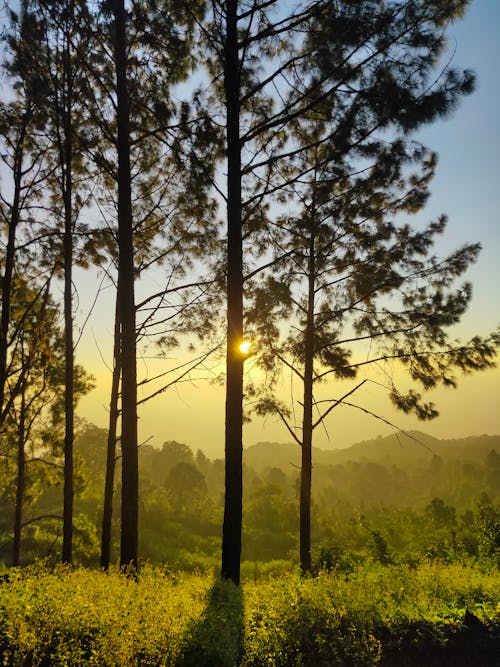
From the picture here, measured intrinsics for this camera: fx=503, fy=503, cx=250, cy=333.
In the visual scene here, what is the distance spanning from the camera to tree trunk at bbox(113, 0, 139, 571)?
25.9 feet

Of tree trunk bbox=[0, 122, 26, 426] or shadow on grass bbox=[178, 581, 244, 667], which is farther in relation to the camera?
tree trunk bbox=[0, 122, 26, 426]

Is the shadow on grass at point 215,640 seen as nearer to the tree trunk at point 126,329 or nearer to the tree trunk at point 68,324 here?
the tree trunk at point 126,329

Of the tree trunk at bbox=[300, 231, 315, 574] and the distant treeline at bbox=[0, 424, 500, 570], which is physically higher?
the tree trunk at bbox=[300, 231, 315, 574]

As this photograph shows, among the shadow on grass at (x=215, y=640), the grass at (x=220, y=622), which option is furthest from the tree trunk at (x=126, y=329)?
the shadow on grass at (x=215, y=640)

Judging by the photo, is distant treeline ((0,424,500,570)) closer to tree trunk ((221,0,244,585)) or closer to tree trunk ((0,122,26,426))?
tree trunk ((221,0,244,585))

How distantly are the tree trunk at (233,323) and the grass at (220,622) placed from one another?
98 centimetres

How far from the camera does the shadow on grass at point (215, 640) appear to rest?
4227 millimetres

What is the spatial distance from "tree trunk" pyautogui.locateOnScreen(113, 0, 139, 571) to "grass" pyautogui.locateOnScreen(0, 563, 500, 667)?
1490 millimetres

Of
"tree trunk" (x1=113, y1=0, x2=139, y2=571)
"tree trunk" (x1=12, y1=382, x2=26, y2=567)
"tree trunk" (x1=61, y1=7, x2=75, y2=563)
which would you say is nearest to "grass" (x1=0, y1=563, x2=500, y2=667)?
"tree trunk" (x1=113, y1=0, x2=139, y2=571)

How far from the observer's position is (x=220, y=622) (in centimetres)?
479

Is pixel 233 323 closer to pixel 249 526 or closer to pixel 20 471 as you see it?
pixel 20 471

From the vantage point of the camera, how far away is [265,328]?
11930mm

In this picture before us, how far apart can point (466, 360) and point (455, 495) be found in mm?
101537

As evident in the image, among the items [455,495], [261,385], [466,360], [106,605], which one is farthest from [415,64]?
[455,495]
